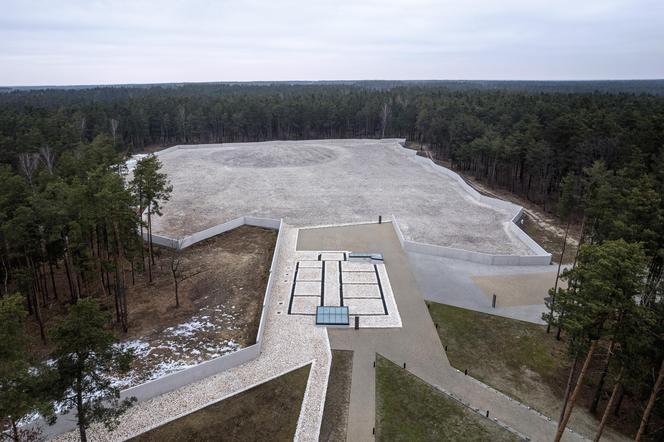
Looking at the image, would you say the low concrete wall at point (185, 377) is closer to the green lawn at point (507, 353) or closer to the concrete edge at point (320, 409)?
the concrete edge at point (320, 409)

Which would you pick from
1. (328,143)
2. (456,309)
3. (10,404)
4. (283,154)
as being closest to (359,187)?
(283,154)

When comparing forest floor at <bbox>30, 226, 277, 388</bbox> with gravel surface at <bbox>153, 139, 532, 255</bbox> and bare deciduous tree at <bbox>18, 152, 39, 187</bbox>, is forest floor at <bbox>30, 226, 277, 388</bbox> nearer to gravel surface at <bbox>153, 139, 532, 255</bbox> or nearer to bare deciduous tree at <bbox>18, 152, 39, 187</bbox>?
gravel surface at <bbox>153, 139, 532, 255</bbox>

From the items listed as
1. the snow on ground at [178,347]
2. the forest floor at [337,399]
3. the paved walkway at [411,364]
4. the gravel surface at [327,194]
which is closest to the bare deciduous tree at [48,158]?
the gravel surface at [327,194]

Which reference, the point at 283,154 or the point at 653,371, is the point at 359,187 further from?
the point at 653,371

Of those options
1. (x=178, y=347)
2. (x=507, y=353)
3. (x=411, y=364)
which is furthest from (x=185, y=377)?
(x=507, y=353)

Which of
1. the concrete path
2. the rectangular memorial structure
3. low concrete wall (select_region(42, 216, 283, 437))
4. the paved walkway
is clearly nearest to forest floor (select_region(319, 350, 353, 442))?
the paved walkway

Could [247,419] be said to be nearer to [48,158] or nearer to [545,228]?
[48,158]
